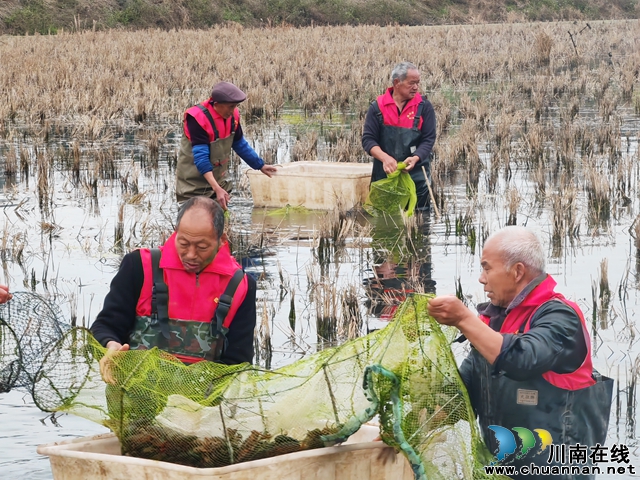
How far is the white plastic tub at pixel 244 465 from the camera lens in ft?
12.5

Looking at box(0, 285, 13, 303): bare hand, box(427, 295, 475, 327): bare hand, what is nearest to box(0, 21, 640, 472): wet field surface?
box(0, 285, 13, 303): bare hand

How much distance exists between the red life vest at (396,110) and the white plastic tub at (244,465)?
559 centimetres

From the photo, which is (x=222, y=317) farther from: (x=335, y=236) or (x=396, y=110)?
(x=396, y=110)

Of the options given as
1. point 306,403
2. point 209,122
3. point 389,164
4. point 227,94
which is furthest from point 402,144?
point 306,403

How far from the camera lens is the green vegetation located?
137 feet

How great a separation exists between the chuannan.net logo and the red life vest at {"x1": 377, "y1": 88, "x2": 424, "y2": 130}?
569cm

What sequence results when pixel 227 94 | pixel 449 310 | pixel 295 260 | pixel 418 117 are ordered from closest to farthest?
1. pixel 449 310
2. pixel 227 94
3. pixel 295 260
4. pixel 418 117

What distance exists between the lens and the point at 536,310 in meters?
4.10

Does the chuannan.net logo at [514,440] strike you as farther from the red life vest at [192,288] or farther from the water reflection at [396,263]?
the water reflection at [396,263]

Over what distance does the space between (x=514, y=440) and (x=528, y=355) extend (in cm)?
41

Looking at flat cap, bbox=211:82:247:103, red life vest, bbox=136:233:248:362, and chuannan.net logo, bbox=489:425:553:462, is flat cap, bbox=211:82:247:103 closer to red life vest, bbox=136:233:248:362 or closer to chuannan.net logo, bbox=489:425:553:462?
red life vest, bbox=136:233:248:362

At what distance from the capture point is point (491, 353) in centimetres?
393

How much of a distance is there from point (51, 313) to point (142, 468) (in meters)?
1.62

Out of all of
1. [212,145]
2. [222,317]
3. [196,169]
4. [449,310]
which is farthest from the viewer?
[196,169]
